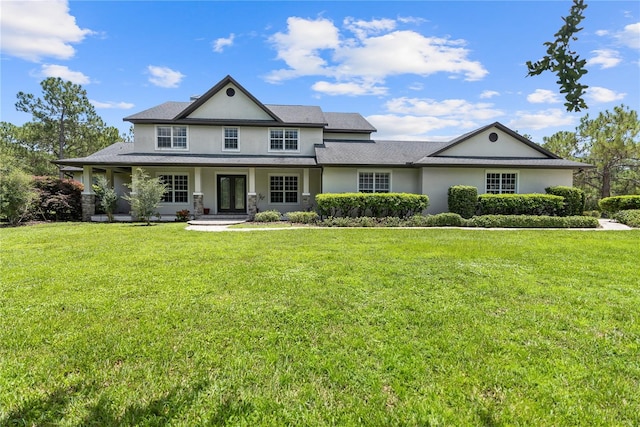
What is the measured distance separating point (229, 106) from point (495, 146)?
15045 millimetres

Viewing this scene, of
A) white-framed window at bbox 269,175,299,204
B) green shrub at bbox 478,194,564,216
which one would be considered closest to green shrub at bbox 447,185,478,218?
green shrub at bbox 478,194,564,216

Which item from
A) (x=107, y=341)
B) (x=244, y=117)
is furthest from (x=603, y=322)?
(x=244, y=117)

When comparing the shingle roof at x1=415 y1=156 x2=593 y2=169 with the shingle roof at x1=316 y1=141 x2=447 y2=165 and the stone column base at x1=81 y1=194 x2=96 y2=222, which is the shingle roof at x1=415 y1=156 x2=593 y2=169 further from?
the stone column base at x1=81 y1=194 x2=96 y2=222

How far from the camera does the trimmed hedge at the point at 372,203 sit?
647 inches

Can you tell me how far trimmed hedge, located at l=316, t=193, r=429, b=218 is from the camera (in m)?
16.4

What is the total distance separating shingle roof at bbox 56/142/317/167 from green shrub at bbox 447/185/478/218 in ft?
23.9

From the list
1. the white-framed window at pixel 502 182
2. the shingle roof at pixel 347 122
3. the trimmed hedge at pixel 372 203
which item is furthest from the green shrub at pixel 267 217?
the white-framed window at pixel 502 182

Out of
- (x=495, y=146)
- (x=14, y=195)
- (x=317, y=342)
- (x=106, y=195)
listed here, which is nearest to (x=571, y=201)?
(x=495, y=146)

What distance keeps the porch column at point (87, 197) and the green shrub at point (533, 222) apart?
18.2 meters

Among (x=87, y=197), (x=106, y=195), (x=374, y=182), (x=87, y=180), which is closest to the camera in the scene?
(x=106, y=195)

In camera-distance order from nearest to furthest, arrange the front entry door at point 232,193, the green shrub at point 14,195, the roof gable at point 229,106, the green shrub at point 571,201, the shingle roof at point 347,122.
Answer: the green shrub at point 14,195, the green shrub at point 571,201, the roof gable at point 229,106, the front entry door at point 232,193, the shingle roof at point 347,122

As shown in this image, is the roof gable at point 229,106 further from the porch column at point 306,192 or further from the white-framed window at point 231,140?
the porch column at point 306,192

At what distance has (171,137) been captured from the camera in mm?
19266

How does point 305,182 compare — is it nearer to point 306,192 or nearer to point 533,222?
point 306,192
